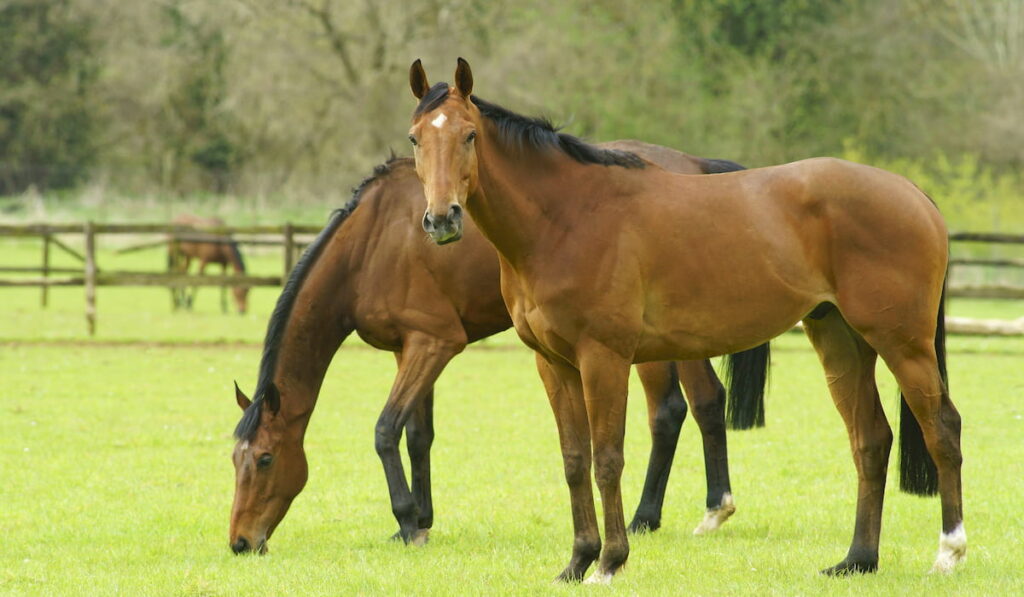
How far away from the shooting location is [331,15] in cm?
3875

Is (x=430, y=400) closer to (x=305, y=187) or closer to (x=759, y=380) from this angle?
(x=759, y=380)

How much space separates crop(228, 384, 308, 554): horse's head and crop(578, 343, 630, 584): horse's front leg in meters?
1.92

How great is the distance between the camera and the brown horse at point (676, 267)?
16.6ft

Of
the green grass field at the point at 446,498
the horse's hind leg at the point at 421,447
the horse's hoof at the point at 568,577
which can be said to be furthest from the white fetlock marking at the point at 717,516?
the horse's hind leg at the point at 421,447

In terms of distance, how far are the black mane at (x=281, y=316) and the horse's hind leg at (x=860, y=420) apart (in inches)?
112

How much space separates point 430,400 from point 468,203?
212 centimetres

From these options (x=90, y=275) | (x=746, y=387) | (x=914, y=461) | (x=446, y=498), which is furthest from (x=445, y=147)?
(x=90, y=275)

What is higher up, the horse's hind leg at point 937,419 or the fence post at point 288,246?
the horse's hind leg at point 937,419

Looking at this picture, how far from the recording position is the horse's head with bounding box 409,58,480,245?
15.1ft

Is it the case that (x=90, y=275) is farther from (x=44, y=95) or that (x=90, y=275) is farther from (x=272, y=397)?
(x=44, y=95)

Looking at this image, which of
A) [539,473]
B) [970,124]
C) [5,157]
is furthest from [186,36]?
[539,473]

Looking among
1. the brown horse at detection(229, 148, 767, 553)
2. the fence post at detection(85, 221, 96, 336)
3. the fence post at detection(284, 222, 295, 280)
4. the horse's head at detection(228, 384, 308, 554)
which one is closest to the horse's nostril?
the horse's head at detection(228, 384, 308, 554)

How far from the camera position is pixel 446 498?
7.51 m

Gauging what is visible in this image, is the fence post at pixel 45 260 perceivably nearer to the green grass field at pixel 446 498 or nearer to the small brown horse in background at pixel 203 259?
the small brown horse in background at pixel 203 259
